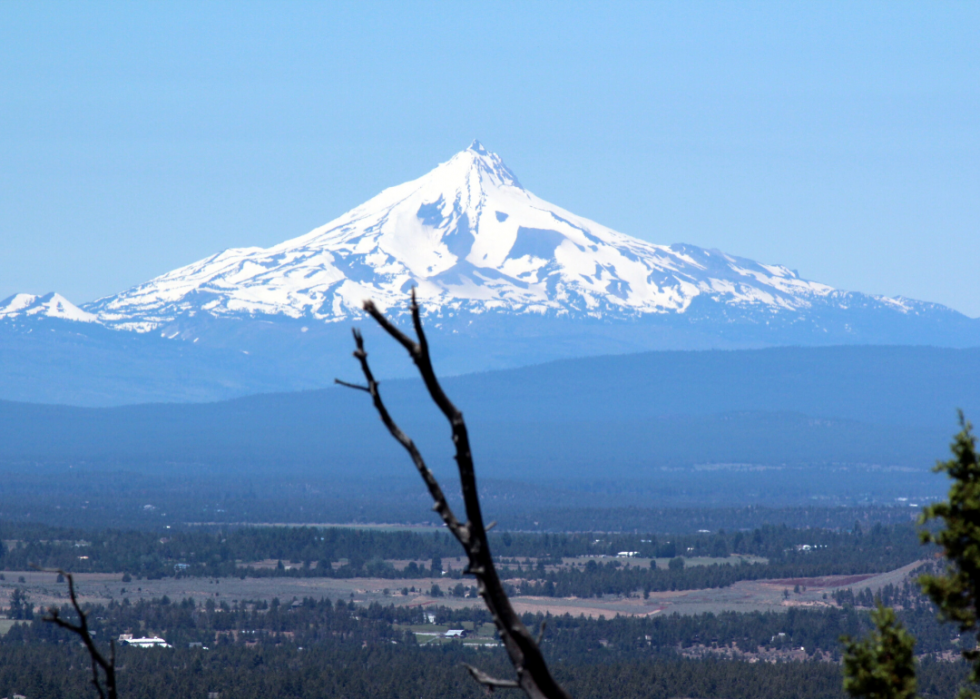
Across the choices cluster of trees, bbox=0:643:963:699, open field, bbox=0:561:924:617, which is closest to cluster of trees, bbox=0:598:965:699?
cluster of trees, bbox=0:643:963:699

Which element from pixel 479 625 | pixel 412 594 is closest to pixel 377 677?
pixel 479 625

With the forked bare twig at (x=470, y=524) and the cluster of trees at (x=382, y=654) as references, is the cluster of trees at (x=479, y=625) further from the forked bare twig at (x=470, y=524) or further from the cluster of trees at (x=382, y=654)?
the forked bare twig at (x=470, y=524)

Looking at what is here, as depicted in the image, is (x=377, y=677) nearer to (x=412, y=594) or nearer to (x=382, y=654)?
(x=382, y=654)

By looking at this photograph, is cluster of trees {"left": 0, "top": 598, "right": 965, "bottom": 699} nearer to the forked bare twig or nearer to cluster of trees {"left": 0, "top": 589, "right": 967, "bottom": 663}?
cluster of trees {"left": 0, "top": 589, "right": 967, "bottom": 663}

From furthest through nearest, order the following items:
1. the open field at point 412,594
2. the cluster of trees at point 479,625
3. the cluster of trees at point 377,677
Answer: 1. the open field at point 412,594
2. the cluster of trees at point 479,625
3. the cluster of trees at point 377,677

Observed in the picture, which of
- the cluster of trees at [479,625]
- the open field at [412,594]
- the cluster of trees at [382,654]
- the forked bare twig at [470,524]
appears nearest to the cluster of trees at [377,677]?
Answer: the cluster of trees at [382,654]

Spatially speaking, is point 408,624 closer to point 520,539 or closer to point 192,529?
point 520,539

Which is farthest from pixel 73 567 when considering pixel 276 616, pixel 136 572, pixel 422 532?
pixel 422 532
